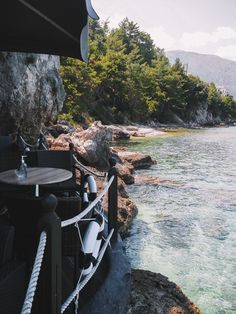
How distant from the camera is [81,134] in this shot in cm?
1448

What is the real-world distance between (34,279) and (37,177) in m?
2.81

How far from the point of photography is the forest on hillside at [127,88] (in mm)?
39562

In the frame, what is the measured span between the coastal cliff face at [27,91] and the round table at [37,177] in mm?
6798

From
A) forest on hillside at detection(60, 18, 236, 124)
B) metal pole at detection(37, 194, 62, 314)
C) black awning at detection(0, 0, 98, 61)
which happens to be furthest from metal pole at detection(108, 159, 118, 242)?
forest on hillside at detection(60, 18, 236, 124)

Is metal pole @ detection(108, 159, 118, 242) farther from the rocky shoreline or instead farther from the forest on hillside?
the forest on hillside

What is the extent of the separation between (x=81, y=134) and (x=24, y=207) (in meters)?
12.0

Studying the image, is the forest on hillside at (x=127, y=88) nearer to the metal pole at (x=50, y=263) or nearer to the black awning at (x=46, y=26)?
the black awning at (x=46, y=26)

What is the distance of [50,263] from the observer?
205 cm

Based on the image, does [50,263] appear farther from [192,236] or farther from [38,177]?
[192,236]

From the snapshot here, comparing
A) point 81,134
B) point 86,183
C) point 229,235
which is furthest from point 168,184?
point 86,183

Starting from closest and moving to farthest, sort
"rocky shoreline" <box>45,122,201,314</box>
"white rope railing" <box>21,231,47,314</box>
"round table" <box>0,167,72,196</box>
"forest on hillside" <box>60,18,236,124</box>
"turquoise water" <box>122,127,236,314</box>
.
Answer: "white rope railing" <box>21,231,47,314</box>, "rocky shoreline" <box>45,122,201,314</box>, "round table" <box>0,167,72,196</box>, "turquoise water" <box>122,127,236,314</box>, "forest on hillside" <box>60,18,236,124</box>

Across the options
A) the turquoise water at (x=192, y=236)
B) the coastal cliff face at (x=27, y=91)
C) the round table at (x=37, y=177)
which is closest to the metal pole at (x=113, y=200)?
the round table at (x=37, y=177)

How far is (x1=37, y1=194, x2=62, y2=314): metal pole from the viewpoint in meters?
1.96

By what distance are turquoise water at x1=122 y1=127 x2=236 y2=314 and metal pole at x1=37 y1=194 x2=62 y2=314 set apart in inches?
144
